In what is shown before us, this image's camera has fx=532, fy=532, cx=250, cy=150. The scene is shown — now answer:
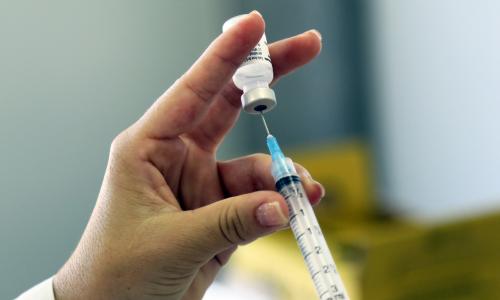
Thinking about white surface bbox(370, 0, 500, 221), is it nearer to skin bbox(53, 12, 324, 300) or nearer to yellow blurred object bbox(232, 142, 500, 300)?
yellow blurred object bbox(232, 142, 500, 300)

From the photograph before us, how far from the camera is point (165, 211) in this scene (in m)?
0.72

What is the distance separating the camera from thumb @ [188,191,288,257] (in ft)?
2.10

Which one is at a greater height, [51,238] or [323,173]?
[323,173]

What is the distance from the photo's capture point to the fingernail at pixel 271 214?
2.08 ft

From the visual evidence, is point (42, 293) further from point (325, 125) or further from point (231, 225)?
point (325, 125)

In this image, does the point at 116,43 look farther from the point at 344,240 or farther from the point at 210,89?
the point at 210,89

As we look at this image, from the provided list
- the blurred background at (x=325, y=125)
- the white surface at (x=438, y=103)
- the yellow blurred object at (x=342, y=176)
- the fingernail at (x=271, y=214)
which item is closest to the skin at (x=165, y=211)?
the fingernail at (x=271, y=214)

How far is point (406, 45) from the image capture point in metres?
2.19

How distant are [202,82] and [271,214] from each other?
0.67 feet

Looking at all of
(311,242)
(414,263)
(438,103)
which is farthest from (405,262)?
(438,103)

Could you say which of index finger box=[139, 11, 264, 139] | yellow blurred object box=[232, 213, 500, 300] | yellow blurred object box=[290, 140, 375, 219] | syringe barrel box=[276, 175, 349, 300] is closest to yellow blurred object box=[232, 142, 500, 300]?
yellow blurred object box=[232, 213, 500, 300]

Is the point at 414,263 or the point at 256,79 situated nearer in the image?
the point at 256,79

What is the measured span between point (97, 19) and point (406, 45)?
4.10ft

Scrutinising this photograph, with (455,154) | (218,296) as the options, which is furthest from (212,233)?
(455,154)
